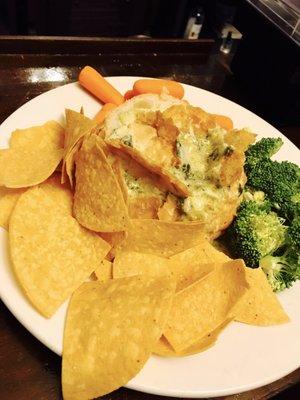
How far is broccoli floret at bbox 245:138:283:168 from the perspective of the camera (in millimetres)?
2283

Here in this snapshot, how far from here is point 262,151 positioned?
2.29m

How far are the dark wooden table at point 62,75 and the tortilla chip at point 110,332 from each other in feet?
0.49

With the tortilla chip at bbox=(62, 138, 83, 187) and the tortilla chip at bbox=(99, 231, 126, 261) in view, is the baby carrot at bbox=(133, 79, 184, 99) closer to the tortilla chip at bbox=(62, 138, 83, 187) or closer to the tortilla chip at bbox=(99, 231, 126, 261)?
the tortilla chip at bbox=(62, 138, 83, 187)

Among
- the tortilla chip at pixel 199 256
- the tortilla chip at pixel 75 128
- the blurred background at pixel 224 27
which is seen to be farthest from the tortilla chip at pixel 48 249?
the blurred background at pixel 224 27

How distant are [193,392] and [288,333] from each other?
513mm

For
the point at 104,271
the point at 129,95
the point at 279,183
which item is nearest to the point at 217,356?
the point at 104,271

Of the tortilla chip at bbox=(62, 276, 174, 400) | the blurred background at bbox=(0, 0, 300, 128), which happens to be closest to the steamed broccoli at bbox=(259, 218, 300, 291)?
the tortilla chip at bbox=(62, 276, 174, 400)

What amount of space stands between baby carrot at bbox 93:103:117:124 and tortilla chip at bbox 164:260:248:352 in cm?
108

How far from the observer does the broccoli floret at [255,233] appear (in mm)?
1984

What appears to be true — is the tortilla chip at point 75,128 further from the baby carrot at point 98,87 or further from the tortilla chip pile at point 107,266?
the baby carrot at point 98,87

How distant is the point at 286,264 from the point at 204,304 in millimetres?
574

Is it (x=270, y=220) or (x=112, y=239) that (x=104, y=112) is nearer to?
(x=112, y=239)

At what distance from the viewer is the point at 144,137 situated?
1.98m

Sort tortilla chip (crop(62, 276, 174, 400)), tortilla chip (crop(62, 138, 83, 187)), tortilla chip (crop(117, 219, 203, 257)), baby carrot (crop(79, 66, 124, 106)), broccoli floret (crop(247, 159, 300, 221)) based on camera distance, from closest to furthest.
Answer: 1. tortilla chip (crop(62, 276, 174, 400))
2. tortilla chip (crop(117, 219, 203, 257))
3. tortilla chip (crop(62, 138, 83, 187))
4. broccoli floret (crop(247, 159, 300, 221))
5. baby carrot (crop(79, 66, 124, 106))
